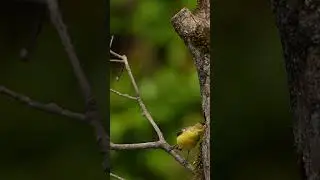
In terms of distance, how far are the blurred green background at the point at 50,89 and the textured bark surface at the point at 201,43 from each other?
0.20 metres

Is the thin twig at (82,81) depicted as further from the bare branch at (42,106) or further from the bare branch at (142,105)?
the bare branch at (142,105)

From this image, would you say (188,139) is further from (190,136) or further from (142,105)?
(142,105)

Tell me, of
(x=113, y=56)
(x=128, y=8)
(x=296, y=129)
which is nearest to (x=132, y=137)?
(x=113, y=56)

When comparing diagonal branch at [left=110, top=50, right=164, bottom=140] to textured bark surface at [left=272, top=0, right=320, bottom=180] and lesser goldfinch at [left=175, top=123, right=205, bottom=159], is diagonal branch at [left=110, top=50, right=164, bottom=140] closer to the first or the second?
lesser goldfinch at [left=175, top=123, right=205, bottom=159]

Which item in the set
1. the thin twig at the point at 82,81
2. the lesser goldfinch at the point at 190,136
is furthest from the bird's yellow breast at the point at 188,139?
the thin twig at the point at 82,81

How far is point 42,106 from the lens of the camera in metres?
1.27

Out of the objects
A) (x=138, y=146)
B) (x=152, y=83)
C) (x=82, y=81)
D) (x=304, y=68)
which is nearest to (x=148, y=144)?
(x=138, y=146)

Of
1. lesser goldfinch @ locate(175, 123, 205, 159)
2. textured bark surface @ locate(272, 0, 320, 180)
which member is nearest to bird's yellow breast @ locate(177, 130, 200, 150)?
lesser goldfinch @ locate(175, 123, 205, 159)

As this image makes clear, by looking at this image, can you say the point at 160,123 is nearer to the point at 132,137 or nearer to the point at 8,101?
the point at 132,137

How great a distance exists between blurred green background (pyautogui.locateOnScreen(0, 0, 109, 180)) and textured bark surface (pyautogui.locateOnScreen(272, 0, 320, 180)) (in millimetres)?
449

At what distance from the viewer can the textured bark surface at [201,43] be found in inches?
53.2

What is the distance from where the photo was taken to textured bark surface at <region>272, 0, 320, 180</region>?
2.91 ft

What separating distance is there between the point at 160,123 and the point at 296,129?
0.52 metres

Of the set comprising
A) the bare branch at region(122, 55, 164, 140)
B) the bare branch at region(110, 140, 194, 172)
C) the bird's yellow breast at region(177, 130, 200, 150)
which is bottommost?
the bare branch at region(110, 140, 194, 172)
